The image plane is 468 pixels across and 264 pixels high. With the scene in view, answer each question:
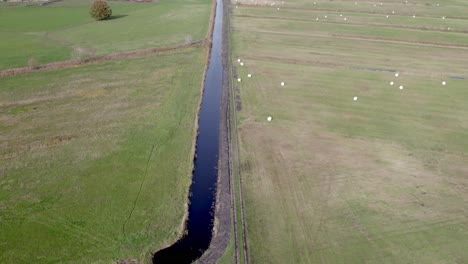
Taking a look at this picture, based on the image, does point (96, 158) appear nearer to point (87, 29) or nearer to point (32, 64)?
point (32, 64)

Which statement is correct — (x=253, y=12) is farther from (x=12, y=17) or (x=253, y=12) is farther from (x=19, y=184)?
(x=19, y=184)

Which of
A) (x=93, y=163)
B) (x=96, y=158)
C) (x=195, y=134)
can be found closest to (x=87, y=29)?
(x=195, y=134)

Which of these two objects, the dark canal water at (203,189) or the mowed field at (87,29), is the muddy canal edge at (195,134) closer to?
the dark canal water at (203,189)

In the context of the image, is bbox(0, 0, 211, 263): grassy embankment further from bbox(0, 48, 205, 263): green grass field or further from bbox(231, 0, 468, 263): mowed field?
bbox(231, 0, 468, 263): mowed field

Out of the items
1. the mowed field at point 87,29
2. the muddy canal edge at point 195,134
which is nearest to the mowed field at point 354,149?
the muddy canal edge at point 195,134

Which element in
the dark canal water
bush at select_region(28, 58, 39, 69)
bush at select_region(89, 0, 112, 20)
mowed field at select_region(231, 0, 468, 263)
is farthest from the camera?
bush at select_region(89, 0, 112, 20)

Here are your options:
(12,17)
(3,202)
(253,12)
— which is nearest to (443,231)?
(3,202)

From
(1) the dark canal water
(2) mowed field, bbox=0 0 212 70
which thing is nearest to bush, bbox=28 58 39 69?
(2) mowed field, bbox=0 0 212 70
